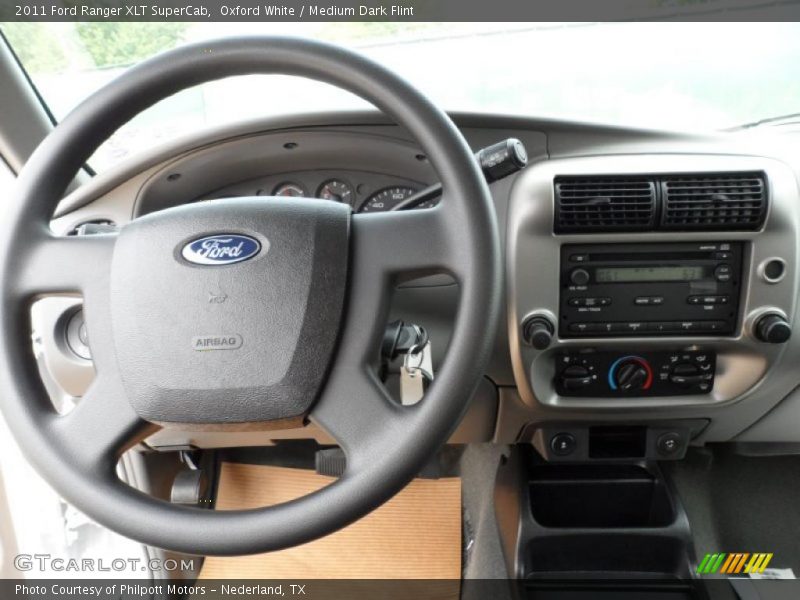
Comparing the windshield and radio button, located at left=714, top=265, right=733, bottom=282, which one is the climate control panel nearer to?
radio button, located at left=714, top=265, right=733, bottom=282

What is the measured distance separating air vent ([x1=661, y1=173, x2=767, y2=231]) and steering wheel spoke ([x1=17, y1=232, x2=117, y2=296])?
821 millimetres

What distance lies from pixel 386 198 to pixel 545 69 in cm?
40

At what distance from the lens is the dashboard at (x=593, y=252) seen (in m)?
1.01

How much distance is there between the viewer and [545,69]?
1.22 m

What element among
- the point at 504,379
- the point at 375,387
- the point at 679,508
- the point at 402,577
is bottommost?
the point at 402,577

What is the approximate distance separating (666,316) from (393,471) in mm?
620

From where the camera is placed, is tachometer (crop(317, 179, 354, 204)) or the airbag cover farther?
tachometer (crop(317, 179, 354, 204))

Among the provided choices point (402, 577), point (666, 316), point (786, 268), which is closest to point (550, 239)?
point (666, 316)

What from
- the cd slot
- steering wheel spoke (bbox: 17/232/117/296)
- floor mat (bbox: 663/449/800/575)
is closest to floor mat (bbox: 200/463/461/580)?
floor mat (bbox: 663/449/800/575)

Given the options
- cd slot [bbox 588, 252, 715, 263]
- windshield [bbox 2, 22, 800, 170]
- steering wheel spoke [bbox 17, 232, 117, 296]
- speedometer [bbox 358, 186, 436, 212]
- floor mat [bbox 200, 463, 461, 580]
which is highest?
windshield [bbox 2, 22, 800, 170]

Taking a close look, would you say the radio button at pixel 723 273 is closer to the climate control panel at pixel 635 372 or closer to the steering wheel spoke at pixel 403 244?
the climate control panel at pixel 635 372

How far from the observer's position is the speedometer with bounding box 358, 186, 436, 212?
1170 millimetres
